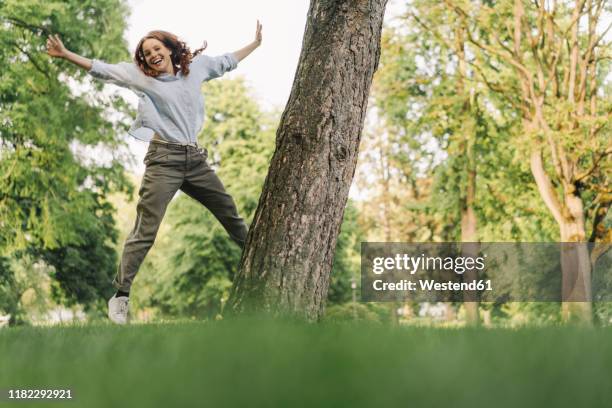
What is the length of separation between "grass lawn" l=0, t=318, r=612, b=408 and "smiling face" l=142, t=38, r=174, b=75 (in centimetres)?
318

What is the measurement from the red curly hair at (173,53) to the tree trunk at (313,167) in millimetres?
1208

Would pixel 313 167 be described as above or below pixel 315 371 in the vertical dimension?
above

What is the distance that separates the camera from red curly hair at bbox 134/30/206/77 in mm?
5566

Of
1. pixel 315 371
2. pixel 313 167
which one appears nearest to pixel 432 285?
pixel 313 167

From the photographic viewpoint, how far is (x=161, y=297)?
33.2m

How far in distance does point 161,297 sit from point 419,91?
16.2 metres

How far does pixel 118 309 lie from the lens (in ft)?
17.0

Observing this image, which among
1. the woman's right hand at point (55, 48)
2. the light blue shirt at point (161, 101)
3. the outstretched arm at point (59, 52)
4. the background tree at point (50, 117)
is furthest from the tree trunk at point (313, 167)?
the background tree at point (50, 117)

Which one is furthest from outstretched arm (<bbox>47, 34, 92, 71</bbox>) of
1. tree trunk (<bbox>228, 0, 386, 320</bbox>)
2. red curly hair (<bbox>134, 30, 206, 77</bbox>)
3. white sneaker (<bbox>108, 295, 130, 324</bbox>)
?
white sneaker (<bbox>108, 295, 130, 324</bbox>)

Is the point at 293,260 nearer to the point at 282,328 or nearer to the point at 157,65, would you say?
the point at 282,328

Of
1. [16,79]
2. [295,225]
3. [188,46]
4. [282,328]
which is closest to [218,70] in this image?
[188,46]

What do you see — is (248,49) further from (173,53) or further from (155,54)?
(155,54)

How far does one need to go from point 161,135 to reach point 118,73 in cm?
57

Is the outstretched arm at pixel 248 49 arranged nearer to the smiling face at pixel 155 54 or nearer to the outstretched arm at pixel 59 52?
the smiling face at pixel 155 54
